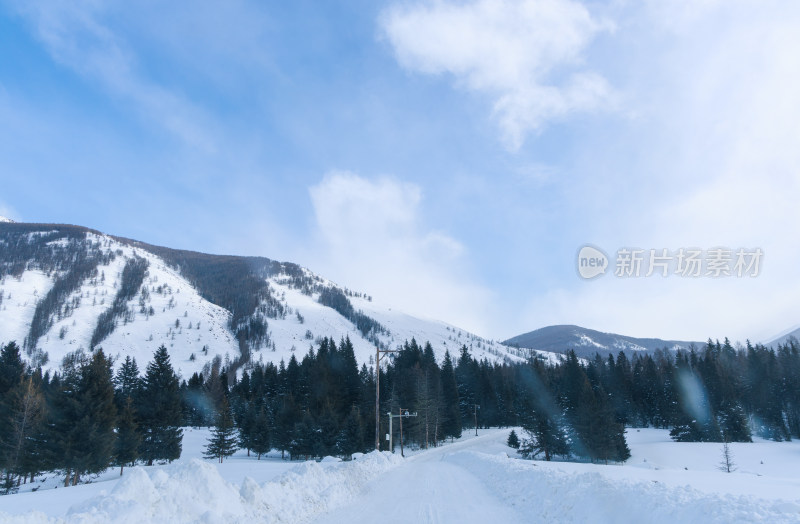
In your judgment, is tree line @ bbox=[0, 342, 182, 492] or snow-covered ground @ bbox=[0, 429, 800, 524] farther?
tree line @ bbox=[0, 342, 182, 492]

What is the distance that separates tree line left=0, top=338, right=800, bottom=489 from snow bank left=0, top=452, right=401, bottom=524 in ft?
102

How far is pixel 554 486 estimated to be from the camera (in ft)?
43.2

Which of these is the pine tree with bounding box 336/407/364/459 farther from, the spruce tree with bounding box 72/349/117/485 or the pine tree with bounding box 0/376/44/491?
the pine tree with bounding box 0/376/44/491

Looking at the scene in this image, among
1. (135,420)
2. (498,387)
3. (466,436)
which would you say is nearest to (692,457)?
(466,436)

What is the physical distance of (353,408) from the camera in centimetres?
5319

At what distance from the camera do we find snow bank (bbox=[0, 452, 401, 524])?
27.3 ft

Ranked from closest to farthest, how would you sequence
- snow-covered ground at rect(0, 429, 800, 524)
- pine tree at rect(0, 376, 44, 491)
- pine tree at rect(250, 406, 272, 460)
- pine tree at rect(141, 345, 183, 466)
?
snow-covered ground at rect(0, 429, 800, 524) → pine tree at rect(0, 376, 44, 491) → pine tree at rect(141, 345, 183, 466) → pine tree at rect(250, 406, 272, 460)

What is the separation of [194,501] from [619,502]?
34.4 feet

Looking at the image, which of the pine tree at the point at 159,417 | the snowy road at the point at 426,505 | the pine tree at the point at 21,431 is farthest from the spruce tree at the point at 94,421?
the snowy road at the point at 426,505

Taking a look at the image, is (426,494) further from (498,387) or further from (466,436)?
(498,387)

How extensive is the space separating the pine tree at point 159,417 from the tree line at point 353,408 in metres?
0.12

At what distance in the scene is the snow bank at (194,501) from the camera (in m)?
8.32

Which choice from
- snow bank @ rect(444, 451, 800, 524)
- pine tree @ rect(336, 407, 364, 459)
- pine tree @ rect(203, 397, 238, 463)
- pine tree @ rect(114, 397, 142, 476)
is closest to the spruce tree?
pine tree @ rect(114, 397, 142, 476)

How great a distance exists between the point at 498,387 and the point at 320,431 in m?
57.5
